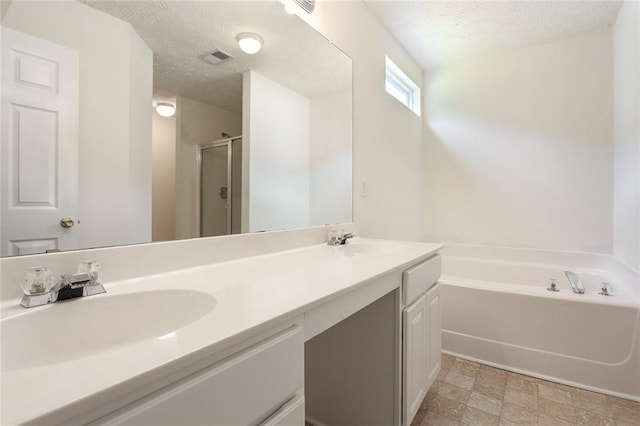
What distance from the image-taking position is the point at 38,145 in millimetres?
681

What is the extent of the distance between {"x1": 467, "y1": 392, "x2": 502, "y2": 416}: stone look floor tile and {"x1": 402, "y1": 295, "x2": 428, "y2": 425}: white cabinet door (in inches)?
16.0

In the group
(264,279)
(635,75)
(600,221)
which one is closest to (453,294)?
(600,221)

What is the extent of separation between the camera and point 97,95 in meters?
0.76

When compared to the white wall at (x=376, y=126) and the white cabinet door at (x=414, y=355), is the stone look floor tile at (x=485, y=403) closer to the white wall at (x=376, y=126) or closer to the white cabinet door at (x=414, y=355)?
the white cabinet door at (x=414, y=355)

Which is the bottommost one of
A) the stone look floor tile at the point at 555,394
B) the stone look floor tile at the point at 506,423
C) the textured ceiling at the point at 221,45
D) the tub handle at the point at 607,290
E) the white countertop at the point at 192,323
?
the stone look floor tile at the point at 506,423

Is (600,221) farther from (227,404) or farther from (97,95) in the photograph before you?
(97,95)

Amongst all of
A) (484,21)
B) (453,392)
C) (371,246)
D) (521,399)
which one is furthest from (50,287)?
(484,21)

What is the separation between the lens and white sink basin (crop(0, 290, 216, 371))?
521 mm

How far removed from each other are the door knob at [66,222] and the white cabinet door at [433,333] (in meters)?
1.33

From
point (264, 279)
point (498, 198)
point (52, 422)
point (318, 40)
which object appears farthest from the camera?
point (498, 198)

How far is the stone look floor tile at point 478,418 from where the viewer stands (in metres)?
1.35

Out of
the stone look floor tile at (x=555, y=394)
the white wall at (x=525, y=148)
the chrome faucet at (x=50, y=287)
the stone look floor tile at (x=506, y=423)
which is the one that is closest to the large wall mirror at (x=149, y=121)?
the chrome faucet at (x=50, y=287)

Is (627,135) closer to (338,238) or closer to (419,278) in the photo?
(419,278)

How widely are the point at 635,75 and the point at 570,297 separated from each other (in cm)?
144
